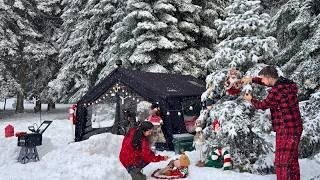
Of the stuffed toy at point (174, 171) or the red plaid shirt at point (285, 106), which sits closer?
the red plaid shirt at point (285, 106)

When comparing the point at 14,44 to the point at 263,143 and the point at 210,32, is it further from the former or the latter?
the point at 263,143

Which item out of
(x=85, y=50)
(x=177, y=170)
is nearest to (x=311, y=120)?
(x=177, y=170)

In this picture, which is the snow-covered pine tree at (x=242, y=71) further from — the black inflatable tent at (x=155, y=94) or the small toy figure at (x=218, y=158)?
the black inflatable tent at (x=155, y=94)

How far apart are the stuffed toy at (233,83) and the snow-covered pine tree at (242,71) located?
20 cm

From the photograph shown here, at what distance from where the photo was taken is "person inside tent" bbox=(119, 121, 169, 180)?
630cm

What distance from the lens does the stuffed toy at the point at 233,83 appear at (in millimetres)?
8172

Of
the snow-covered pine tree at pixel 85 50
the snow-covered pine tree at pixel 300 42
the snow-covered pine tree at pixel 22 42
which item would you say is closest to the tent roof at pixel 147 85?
the snow-covered pine tree at pixel 300 42

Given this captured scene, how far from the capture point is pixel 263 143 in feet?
27.5

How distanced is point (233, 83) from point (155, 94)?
443cm

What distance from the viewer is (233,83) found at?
817cm

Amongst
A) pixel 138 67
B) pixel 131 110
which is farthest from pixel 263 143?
pixel 138 67

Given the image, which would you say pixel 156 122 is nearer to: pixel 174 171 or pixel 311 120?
pixel 174 171

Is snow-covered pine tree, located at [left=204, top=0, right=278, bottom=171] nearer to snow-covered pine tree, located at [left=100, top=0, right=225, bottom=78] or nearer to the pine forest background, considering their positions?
the pine forest background

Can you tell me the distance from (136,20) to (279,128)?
16.3 metres
